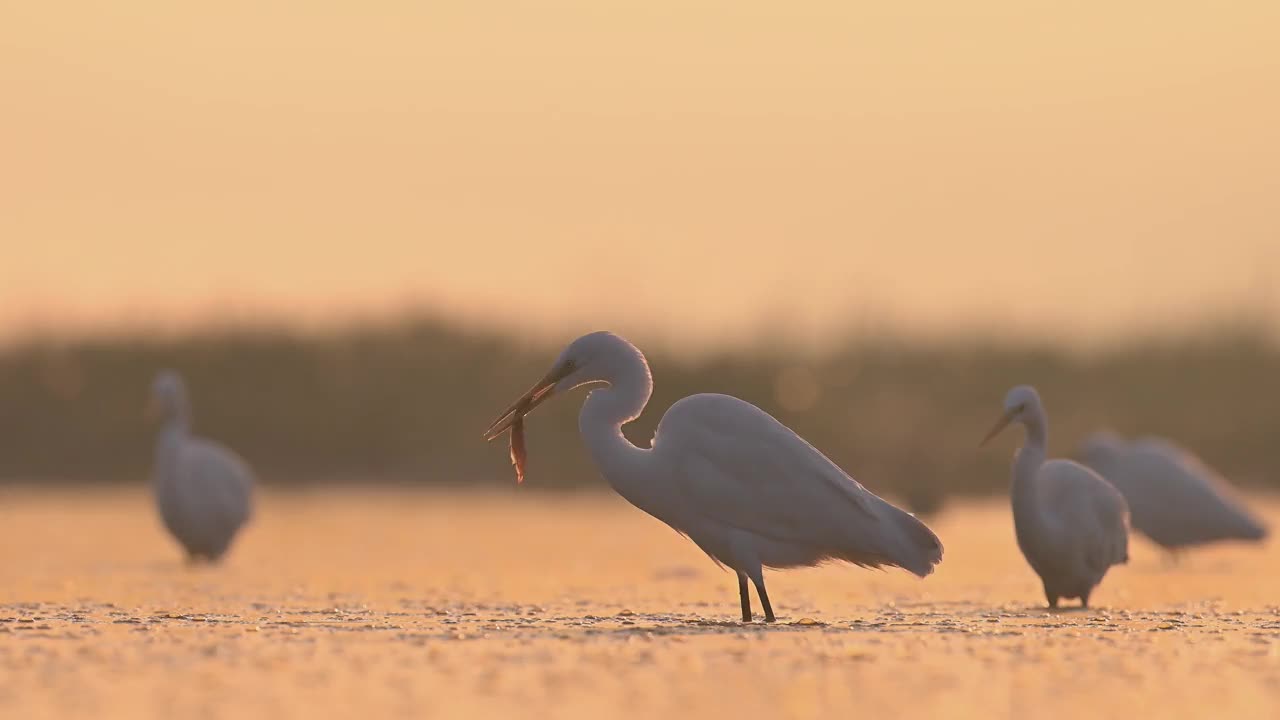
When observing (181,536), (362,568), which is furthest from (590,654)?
(181,536)

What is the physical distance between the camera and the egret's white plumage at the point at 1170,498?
15797 mm

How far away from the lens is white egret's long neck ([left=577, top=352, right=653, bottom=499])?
996cm

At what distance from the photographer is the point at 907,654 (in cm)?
854

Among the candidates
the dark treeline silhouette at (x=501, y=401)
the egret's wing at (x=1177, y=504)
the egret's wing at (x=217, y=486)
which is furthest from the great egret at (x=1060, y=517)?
the dark treeline silhouette at (x=501, y=401)

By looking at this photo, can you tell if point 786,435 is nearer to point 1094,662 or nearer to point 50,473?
point 1094,662

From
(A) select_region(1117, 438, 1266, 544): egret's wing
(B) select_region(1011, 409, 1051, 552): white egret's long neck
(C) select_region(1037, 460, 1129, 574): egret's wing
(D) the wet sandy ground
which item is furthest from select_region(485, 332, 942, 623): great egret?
(A) select_region(1117, 438, 1266, 544): egret's wing

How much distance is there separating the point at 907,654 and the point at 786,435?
190cm

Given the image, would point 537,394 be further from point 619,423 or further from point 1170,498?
point 1170,498

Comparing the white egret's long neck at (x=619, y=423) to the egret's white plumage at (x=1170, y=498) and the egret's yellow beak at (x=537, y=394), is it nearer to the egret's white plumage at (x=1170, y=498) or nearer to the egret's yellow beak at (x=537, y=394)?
the egret's yellow beak at (x=537, y=394)

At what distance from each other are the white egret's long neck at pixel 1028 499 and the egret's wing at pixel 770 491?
5.31ft

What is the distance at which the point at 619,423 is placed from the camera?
10.1 meters

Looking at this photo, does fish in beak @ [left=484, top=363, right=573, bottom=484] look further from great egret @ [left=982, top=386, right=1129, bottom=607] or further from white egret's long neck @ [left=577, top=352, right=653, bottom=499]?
great egret @ [left=982, top=386, right=1129, bottom=607]

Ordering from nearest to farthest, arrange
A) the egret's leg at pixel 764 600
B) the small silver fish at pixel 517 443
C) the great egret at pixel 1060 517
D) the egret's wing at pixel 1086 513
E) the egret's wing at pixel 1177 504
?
the egret's leg at pixel 764 600 → the small silver fish at pixel 517 443 → the great egret at pixel 1060 517 → the egret's wing at pixel 1086 513 → the egret's wing at pixel 1177 504

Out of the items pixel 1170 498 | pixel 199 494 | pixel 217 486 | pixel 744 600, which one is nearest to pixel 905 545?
pixel 744 600
